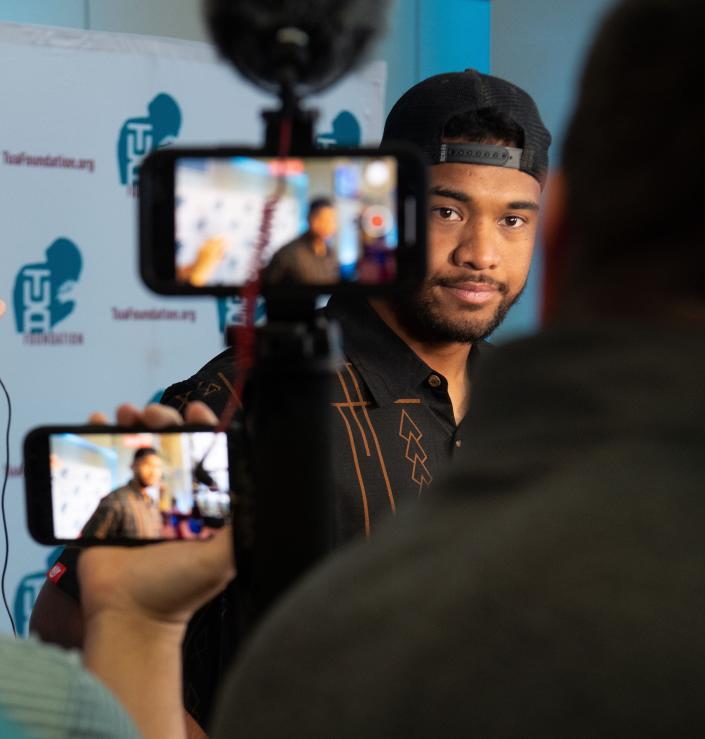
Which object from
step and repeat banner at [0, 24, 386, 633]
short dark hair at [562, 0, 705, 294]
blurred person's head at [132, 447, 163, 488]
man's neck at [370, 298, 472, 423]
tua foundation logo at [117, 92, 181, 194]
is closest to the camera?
short dark hair at [562, 0, 705, 294]

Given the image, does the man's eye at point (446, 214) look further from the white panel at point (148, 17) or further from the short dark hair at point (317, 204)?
the white panel at point (148, 17)

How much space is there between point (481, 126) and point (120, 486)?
3.39 ft

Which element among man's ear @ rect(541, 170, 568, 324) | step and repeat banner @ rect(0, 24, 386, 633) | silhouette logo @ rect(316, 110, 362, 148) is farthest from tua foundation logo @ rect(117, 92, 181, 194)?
man's ear @ rect(541, 170, 568, 324)

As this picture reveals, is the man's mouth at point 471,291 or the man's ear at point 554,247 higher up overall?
the man's ear at point 554,247

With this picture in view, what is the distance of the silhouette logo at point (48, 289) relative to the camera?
297cm

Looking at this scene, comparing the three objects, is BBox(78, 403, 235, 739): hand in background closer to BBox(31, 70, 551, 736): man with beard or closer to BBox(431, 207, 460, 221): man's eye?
BBox(31, 70, 551, 736): man with beard

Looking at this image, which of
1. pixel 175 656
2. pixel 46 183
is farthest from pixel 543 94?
pixel 175 656

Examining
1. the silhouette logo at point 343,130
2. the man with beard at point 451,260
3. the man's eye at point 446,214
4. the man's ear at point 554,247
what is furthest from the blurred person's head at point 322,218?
the silhouette logo at point 343,130

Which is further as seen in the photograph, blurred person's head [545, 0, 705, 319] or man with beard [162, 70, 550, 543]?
man with beard [162, 70, 550, 543]

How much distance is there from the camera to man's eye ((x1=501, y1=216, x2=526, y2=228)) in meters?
1.63

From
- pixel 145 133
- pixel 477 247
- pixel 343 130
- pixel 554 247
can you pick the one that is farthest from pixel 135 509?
pixel 343 130

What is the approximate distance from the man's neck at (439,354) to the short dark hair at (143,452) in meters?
0.93

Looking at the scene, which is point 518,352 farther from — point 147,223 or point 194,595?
point 194,595

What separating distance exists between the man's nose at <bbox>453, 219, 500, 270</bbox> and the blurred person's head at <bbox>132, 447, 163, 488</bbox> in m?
0.97
